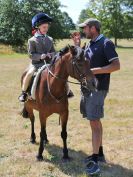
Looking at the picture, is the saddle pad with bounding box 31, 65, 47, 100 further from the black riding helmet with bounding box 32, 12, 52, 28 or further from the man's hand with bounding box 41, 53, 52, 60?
the black riding helmet with bounding box 32, 12, 52, 28

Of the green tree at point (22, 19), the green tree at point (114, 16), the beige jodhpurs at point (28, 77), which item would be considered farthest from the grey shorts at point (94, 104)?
the green tree at point (114, 16)

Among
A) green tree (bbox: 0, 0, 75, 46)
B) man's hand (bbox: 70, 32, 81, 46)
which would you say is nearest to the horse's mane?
man's hand (bbox: 70, 32, 81, 46)

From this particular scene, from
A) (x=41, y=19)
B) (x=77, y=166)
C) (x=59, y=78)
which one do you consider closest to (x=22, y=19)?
(x=41, y=19)

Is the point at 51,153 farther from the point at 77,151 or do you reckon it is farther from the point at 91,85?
the point at 91,85

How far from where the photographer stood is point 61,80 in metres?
6.89

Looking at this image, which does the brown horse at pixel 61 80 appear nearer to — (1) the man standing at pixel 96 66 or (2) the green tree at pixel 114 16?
(1) the man standing at pixel 96 66

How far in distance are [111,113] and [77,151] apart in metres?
3.78

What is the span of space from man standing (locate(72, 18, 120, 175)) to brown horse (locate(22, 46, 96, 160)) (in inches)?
10.5

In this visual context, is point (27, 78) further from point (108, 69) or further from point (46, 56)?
point (108, 69)

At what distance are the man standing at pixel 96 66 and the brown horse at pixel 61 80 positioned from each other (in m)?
0.27

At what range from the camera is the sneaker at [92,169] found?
6551 mm

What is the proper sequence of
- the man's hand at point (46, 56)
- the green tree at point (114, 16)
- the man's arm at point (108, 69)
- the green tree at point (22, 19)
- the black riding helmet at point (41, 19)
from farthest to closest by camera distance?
the green tree at point (114, 16)
the green tree at point (22, 19)
the black riding helmet at point (41, 19)
the man's hand at point (46, 56)
the man's arm at point (108, 69)

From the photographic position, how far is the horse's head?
19.8ft

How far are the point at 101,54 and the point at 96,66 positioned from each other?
0.71 feet
